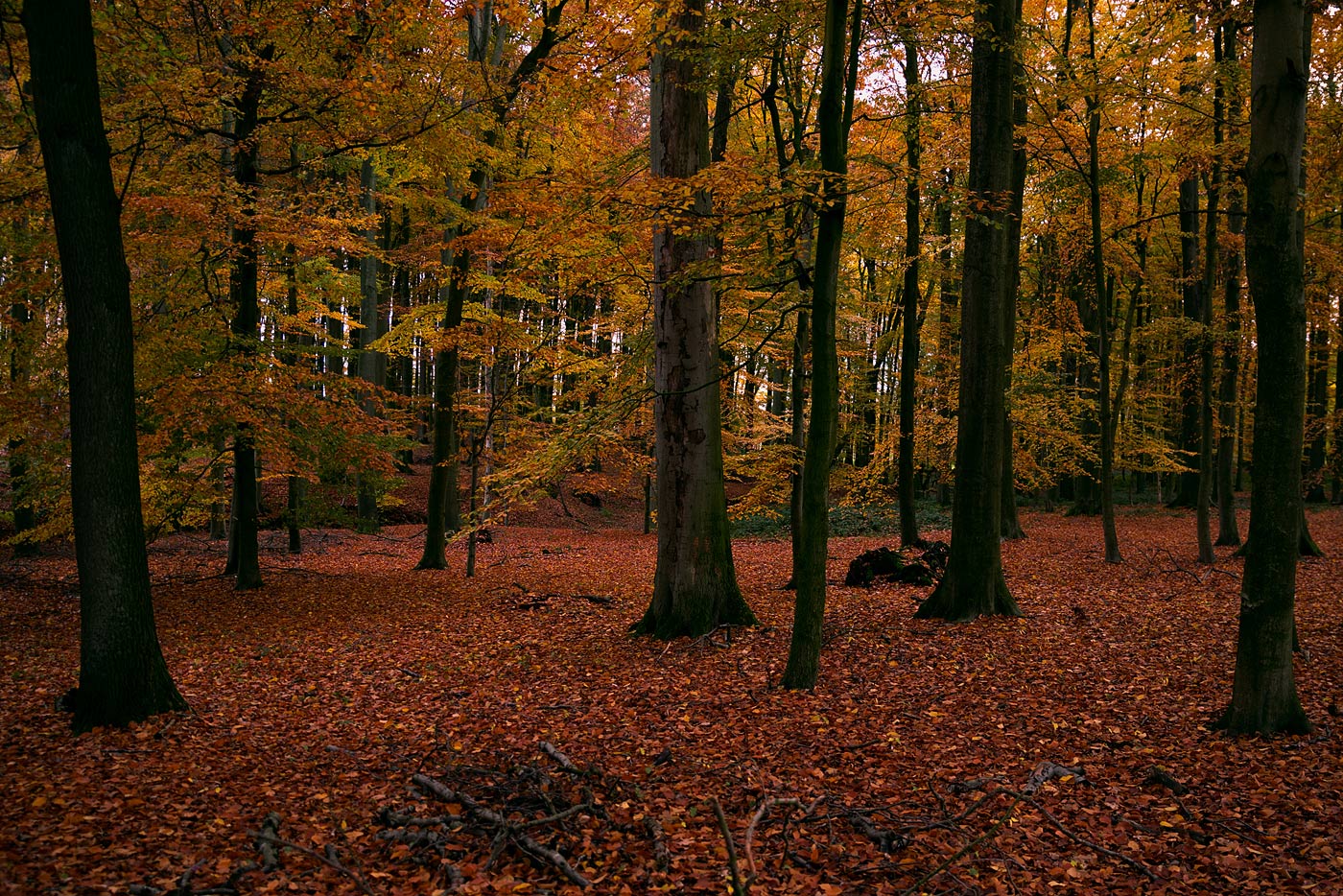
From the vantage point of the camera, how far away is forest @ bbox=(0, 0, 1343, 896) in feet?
14.0

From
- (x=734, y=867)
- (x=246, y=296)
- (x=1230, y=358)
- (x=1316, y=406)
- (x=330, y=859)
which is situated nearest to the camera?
(x=734, y=867)

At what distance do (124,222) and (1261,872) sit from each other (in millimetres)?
12299

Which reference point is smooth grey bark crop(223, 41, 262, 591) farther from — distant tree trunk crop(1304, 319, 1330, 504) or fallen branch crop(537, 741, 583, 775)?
distant tree trunk crop(1304, 319, 1330, 504)

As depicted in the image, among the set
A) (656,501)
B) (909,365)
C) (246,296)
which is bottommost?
(656,501)

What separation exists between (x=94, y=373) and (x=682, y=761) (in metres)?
5.06

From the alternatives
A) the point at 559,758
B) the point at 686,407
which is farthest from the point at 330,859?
the point at 686,407

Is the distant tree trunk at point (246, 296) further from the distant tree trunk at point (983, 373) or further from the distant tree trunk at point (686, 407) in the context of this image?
the distant tree trunk at point (983, 373)

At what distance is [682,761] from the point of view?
5.25 meters

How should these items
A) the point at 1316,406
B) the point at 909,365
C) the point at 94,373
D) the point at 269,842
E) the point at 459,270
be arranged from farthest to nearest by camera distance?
the point at 1316,406, the point at 909,365, the point at 459,270, the point at 94,373, the point at 269,842

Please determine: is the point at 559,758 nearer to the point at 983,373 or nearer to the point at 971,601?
the point at 971,601

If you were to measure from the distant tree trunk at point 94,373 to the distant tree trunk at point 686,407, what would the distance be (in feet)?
15.7

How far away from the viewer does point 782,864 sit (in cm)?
392

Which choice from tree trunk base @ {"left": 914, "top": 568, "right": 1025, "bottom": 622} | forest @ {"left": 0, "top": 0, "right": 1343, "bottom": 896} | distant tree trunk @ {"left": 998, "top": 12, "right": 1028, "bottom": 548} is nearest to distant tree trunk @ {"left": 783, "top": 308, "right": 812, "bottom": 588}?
forest @ {"left": 0, "top": 0, "right": 1343, "bottom": 896}

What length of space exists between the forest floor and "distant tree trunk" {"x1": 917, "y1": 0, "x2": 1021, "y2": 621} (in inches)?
22.4
